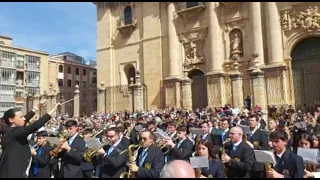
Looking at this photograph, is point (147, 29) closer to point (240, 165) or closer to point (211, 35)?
point (211, 35)

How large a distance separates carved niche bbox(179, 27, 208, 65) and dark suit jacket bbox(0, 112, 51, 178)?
74.3 feet

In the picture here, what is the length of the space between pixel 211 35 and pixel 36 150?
20411mm

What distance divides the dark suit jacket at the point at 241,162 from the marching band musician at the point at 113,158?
2.03 m

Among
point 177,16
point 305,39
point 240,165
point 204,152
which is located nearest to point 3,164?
point 204,152

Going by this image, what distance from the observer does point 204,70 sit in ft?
89.1

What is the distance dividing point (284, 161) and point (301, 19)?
66.4 ft

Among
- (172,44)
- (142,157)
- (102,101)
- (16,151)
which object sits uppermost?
(172,44)

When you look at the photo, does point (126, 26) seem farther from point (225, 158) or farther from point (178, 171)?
point (178, 171)

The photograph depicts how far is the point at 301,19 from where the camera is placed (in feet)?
76.0

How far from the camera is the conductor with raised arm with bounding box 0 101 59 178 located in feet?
17.6

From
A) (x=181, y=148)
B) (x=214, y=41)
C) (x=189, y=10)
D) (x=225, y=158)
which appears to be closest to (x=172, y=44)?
(x=189, y=10)

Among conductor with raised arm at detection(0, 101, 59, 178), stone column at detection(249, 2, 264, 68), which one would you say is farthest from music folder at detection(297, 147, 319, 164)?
stone column at detection(249, 2, 264, 68)

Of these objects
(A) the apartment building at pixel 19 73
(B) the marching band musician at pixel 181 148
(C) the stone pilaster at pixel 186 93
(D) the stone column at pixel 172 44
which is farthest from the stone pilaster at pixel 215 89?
(A) the apartment building at pixel 19 73

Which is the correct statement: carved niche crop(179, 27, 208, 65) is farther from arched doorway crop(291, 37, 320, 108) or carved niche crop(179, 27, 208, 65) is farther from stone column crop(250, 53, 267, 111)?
stone column crop(250, 53, 267, 111)
